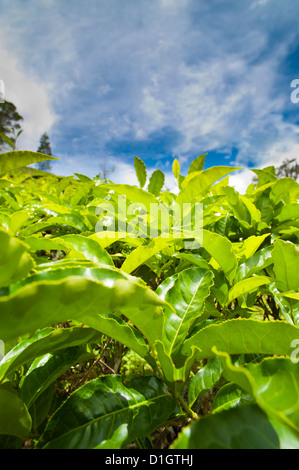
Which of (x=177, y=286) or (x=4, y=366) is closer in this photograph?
(x=4, y=366)

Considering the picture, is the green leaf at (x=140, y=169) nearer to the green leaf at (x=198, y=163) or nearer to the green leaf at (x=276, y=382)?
the green leaf at (x=198, y=163)

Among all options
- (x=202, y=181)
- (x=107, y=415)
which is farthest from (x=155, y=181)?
(x=107, y=415)

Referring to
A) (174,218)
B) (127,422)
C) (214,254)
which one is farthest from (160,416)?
(174,218)

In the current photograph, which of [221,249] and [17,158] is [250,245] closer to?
[221,249]

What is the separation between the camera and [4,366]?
60 centimetres

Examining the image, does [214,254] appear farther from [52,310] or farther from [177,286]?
[52,310]

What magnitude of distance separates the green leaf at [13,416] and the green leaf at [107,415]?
9cm

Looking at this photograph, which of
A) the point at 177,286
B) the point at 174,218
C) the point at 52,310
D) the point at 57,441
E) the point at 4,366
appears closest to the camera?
the point at 52,310

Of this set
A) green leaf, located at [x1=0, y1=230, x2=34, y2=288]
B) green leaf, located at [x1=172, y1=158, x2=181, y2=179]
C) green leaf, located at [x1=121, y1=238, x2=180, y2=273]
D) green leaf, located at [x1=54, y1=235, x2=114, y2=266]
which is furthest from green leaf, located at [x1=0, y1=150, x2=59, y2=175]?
green leaf, located at [x1=172, y1=158, x2=181, y2=179]

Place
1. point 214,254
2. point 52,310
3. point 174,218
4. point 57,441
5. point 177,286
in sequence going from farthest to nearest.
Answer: point 174,218 < point 214,254 < point 177,286 < point 57,441 < point 52,310

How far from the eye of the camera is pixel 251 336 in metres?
0.52

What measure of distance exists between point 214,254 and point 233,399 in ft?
1.40

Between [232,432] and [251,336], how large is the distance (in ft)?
0.58

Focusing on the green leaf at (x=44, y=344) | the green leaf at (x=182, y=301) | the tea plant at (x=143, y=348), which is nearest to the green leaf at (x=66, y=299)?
the tea plant at (x=143, y=348)
